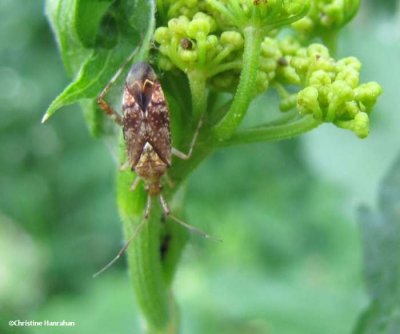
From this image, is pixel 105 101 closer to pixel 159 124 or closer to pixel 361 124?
pixel 159 124

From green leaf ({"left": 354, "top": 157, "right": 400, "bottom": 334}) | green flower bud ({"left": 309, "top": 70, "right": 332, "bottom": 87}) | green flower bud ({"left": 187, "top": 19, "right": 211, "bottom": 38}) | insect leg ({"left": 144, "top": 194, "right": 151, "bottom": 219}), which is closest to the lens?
green flower bud ({"left": 187, "top": 19, "right": 211, "bottom": 38})

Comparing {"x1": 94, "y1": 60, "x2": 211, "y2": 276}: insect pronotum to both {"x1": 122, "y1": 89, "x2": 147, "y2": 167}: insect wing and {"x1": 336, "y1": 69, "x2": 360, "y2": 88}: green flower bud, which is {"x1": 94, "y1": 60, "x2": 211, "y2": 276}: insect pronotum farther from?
{"x1": 336, "y1": 69, "x2": 360, "y2": 88}: green flower bud

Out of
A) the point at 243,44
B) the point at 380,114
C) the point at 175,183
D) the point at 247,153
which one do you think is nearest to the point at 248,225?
the point at 247,153

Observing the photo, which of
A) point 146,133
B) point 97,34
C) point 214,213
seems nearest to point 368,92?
point 146,133

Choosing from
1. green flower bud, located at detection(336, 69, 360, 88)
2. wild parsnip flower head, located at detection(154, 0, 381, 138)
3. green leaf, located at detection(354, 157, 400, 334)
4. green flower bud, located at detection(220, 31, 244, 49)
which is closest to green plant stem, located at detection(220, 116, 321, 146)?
wild parsnip flower head, located at detection(154, 0, 381, 138)

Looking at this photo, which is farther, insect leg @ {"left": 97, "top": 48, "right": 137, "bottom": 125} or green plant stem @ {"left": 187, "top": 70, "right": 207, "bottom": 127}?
insect leg @ {"left": 97, "top": 48, "right": 137, "bottom": 125}

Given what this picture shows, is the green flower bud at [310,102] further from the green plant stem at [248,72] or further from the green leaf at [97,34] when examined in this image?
→ the green leaf at [97,34]

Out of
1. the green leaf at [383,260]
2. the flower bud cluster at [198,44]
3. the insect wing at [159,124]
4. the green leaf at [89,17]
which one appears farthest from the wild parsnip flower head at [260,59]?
the green leaf at [383,260]
